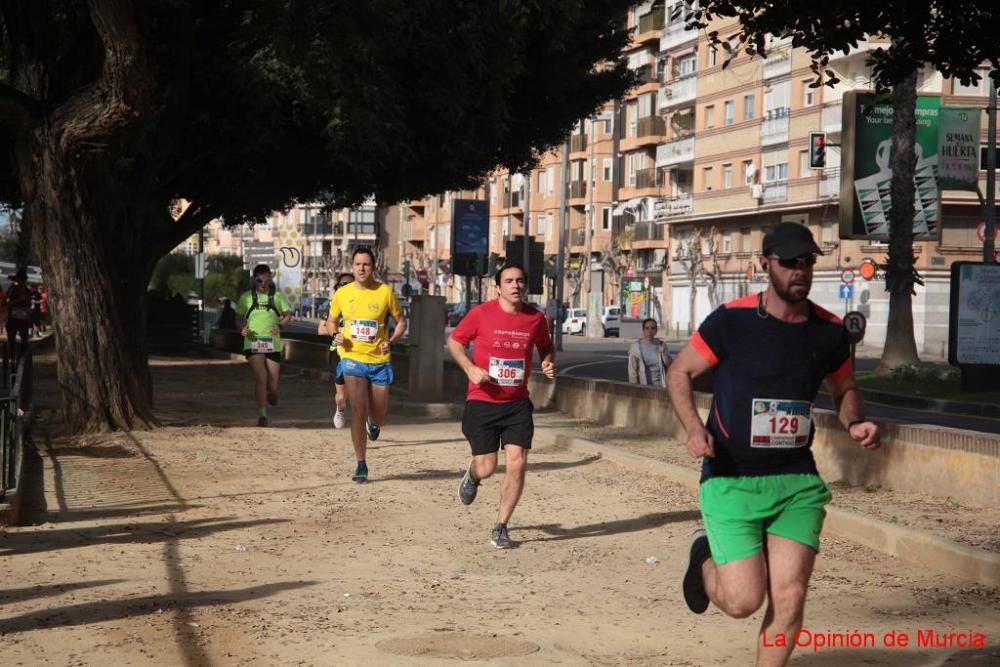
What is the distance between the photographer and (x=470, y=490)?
1094 centimetres

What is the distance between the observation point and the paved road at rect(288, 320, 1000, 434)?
989 inches

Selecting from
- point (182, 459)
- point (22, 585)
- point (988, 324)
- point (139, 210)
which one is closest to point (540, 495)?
point (182, 459)

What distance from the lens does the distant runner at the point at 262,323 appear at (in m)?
17.9

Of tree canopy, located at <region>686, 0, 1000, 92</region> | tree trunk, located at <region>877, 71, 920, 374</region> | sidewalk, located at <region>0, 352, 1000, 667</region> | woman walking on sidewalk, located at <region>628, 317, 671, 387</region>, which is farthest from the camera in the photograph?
tree trunk, located at <region>877, 71, 920, 374</region>

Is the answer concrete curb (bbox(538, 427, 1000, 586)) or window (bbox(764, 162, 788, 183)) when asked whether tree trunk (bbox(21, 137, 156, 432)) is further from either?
window (bbox(764, 162, 788, 183))

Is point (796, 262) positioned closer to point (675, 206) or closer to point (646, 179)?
point (675, 206)

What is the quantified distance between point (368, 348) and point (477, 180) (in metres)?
21.8

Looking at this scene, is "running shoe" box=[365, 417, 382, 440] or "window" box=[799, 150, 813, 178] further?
"window" box=[799, 150, 813, 178]

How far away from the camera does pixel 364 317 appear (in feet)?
Result: 45.0

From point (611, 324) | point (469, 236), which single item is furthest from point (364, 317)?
point (611, 324)

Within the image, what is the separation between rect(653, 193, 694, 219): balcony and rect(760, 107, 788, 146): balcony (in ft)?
26.3

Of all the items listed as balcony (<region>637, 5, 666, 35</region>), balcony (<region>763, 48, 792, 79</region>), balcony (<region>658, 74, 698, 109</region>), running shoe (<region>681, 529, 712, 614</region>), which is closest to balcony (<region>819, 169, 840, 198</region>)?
balcony (<region>763, 48, 792, 79</region>)

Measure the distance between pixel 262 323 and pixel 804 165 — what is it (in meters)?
55.8

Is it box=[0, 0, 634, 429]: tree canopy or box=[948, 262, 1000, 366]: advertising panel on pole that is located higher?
box=[0, 0, 634, 429]: tree canopy
